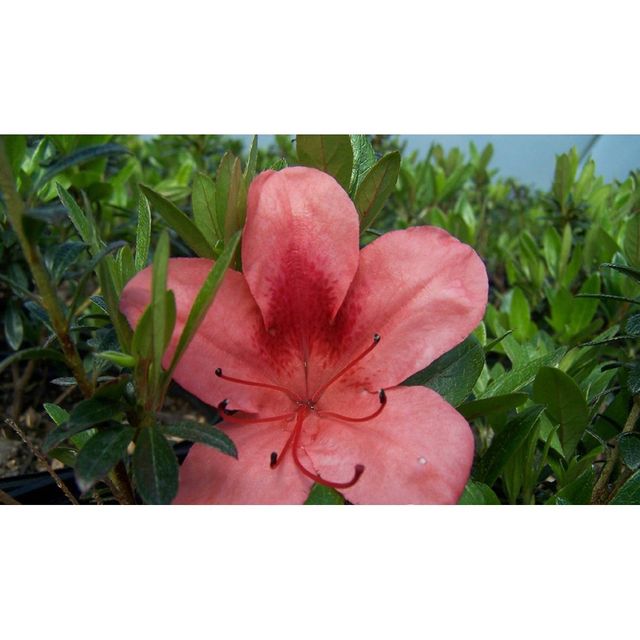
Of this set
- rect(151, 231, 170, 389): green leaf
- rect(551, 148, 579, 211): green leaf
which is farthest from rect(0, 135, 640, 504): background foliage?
rect(551, 148, 579, 211): green leaf

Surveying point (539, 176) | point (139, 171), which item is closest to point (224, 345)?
point (139, 171)

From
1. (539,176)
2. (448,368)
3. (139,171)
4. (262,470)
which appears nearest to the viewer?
(262,470)

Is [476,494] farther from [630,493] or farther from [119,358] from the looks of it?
[119,358]

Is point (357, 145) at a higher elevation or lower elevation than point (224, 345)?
higher

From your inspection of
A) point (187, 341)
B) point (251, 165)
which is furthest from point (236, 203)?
point (187, 341)

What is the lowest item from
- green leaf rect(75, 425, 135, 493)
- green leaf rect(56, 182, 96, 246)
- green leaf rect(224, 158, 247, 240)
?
green leaf rect(75, 425, 135, 493)

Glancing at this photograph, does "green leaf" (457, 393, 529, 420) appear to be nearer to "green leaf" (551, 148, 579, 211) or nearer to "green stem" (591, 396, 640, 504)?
"green stem" (591, 396, 640, 504)

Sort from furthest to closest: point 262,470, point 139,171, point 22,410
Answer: point 139,171, point 22,410, point 262,470

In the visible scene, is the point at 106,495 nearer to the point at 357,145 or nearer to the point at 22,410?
the point at 357,145
